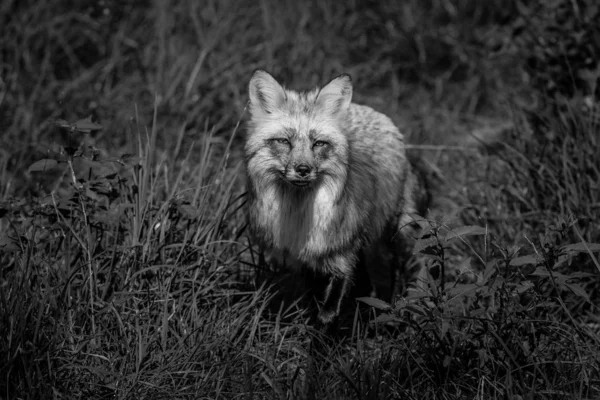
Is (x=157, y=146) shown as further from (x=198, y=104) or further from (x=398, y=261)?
(x=398, y=261)

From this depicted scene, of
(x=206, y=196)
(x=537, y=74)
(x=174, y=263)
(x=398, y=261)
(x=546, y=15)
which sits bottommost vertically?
(x=398, y=261)

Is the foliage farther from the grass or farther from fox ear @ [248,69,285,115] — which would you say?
fox ear @ [248,69,285,115]

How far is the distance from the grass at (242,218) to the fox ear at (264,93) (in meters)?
0.36

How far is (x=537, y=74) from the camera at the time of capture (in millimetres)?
5801

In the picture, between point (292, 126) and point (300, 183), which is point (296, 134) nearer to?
point (292, 126)

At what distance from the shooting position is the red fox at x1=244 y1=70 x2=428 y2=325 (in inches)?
166

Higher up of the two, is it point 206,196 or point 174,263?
point 206,196

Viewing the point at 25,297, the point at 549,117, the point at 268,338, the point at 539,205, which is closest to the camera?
the point at 25,297

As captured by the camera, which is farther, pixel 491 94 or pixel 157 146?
pixel 491 94

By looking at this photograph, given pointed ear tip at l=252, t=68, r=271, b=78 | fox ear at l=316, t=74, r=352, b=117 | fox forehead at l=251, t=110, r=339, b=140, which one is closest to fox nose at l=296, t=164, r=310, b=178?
fox forehead at l=251, t=110, r=339, b=140

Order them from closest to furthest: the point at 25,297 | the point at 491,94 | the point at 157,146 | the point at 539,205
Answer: the point at 25,297
the point at 539,205
the point at 157,146
the point at 491,94

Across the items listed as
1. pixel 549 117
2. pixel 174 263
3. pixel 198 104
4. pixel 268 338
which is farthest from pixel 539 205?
pixel 198 104

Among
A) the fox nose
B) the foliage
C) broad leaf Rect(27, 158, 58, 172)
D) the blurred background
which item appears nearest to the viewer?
the foliage

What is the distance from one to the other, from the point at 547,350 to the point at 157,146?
→ 158 inches
